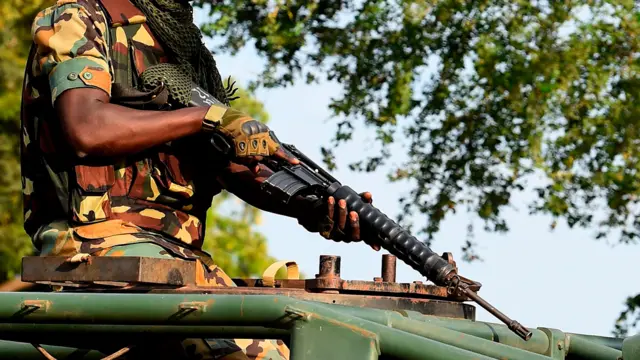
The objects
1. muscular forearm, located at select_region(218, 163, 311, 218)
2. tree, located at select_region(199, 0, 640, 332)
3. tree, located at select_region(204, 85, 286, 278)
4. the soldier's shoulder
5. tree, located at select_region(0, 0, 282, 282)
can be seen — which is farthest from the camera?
tree, located at select_region(204, 85, 286, 278)

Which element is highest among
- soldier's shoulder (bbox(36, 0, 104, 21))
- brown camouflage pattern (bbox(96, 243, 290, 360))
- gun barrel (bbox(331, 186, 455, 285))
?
soldier's shoulder (bbox(36, 0, 104, 21))

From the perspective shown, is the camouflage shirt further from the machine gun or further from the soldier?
the machine gun

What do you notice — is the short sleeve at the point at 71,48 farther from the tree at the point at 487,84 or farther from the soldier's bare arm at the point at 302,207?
the tree at the point at 487,84

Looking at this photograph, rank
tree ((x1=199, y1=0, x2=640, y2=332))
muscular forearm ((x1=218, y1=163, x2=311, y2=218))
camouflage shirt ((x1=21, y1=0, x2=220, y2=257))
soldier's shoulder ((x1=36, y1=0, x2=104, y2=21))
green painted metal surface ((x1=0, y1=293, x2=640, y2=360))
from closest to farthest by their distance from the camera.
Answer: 1. green painted metal surface ((x1=0, y1=293, x2=640, y2=360))
2. camouflage shirt ((x1=21, y1=0, x2=220, y2=257))
3. soldier's shoulder ((x1=36, y1=0, x2=104, y2=21))
4. muscular forearm ((x1=218, y1=163, x2=311, y2=218))
5. tree ((x1=199, y1=0, x2=640, y2=332))

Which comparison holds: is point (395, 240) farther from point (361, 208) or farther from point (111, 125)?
point (111, 125)

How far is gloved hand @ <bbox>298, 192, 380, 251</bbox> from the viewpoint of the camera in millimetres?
4473

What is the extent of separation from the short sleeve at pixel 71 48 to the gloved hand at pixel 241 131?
32 cm

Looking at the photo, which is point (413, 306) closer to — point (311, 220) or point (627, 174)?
point (311, 220)

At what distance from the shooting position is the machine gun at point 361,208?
4108 mm

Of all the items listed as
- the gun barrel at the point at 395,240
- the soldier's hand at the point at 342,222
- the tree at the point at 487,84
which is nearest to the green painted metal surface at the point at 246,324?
the gun barrel at the point at 395,240

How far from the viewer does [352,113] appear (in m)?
9.91

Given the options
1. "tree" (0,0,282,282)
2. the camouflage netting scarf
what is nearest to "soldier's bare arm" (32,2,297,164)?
the camouflage netting scarf

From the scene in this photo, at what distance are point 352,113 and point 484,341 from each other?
21.3 feet

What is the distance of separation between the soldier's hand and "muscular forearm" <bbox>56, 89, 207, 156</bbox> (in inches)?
24.4
